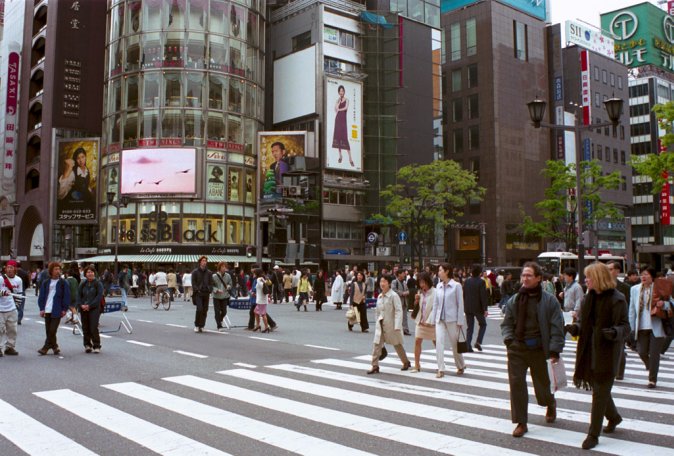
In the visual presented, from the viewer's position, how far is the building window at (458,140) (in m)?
75.5

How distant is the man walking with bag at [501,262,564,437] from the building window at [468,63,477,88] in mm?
71469

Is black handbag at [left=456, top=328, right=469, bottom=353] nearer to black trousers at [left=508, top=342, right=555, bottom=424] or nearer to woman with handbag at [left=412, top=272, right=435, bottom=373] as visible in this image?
woman with handbag at [left=412, top=272, right=435, bottom=373]

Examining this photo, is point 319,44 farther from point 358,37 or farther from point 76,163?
point 76,163

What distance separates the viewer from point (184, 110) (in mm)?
54281

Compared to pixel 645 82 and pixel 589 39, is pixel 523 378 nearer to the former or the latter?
pixel 589 39

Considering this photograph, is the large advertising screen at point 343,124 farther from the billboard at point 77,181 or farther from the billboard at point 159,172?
the billboard at point 77,181

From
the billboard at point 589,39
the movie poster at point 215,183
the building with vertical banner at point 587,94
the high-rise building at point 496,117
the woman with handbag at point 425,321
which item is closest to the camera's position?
the woman with handbag at point 425,321

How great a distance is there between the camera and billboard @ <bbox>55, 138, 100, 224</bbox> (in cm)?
5750

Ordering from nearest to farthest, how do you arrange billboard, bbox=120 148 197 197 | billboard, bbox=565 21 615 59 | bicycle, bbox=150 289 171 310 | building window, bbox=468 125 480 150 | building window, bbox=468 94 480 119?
1. bicycle, bbox=150 289 171 310
2. billboard, bbox=120 148 197 197
3. building window, bbox=468 125 480 150
4. building window, bbox=468 94 480 119
5. billboard, bbox=565 21 615 59

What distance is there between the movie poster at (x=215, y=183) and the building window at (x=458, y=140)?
3292 cm

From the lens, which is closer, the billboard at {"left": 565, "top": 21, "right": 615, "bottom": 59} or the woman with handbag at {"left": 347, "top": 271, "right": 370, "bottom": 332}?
the woman with handbag at {"left": 347, "top": 271, "right": 370, "bottom": 332}

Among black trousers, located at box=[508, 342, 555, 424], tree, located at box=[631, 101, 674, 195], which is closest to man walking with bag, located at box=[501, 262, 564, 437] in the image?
black trousers, located at box=[508, 342, 555, 424]

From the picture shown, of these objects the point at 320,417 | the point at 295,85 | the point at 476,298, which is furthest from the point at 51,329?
the point at 295,85

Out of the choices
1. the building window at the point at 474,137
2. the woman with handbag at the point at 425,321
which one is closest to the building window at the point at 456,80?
the building window at the point at 474,137
